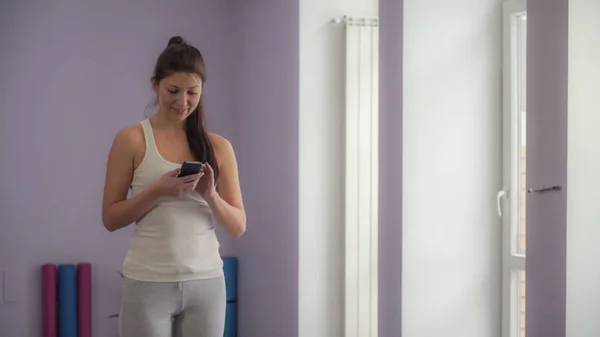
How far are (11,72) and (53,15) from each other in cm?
36

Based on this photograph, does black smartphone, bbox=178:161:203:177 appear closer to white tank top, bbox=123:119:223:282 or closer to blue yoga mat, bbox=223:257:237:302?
white tank top, bbox=123:119:223:282

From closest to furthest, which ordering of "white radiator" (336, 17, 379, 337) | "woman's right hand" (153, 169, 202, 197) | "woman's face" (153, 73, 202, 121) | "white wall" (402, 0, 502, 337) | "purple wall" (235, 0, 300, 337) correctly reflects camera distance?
"woman's right hand" (153, 169, 202, 197) < "woman's face" (153, 73, 202, 121) < "white wall" (402, 0, 502, 337) < "white radiator" (336, 17, 379, 337) < "purple wall" (235, 0, 300, 337)

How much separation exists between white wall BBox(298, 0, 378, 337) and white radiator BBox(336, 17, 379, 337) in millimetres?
76

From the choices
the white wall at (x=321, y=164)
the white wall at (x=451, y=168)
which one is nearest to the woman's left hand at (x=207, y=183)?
the white wall at (x=451, y=168)

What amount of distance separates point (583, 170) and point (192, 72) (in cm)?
113

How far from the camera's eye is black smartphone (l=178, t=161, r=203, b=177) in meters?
1.89

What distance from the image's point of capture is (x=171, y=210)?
6.33 ft

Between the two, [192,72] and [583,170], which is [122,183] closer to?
[192,72]

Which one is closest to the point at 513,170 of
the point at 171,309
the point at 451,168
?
the point at 451,168

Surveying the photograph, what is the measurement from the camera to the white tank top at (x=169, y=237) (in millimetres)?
1896

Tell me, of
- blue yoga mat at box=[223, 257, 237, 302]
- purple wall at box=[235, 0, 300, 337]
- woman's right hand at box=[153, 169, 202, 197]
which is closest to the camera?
woman's right hand at box=[153, 169, 202, 197]

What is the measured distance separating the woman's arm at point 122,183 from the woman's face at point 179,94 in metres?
0.10

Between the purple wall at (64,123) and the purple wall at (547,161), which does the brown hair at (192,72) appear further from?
the purple wall at (64,123)

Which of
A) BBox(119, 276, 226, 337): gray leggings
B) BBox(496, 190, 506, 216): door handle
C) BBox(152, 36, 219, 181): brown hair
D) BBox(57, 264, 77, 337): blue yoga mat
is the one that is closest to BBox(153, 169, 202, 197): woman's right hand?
BBox(152, 36, 219, 181): brown hair
